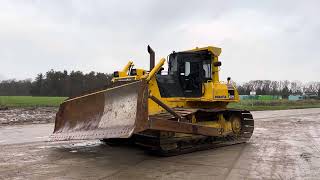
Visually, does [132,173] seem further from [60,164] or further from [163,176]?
[60,164]

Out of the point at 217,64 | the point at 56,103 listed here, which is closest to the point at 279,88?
the point at 56,103

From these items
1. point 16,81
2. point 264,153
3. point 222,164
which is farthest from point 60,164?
point 16,81

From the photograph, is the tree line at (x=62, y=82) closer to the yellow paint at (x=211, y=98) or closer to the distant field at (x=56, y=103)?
the distant field at (x=56, y=103)

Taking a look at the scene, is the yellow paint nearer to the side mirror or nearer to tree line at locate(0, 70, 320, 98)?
the side mirror

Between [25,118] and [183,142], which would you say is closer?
[183,142]

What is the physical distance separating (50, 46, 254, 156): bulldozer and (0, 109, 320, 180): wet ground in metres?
0.42

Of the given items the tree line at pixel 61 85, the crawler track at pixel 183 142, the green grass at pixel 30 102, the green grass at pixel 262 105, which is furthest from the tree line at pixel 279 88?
the crawler track at pixel 183 142

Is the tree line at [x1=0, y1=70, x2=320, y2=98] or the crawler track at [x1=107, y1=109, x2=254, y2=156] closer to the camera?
the crawler track at [x1=107, y1=109, x2=254, y2=156]

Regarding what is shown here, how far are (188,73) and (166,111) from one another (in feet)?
7.79

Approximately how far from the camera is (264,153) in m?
10.4

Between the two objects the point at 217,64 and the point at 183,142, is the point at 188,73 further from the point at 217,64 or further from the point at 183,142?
the point at 183,142

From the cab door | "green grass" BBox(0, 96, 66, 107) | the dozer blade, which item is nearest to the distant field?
"green grass" BBox(0, 96, 66, 107)

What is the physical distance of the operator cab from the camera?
11.5 meters

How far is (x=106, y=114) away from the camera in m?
9.10
